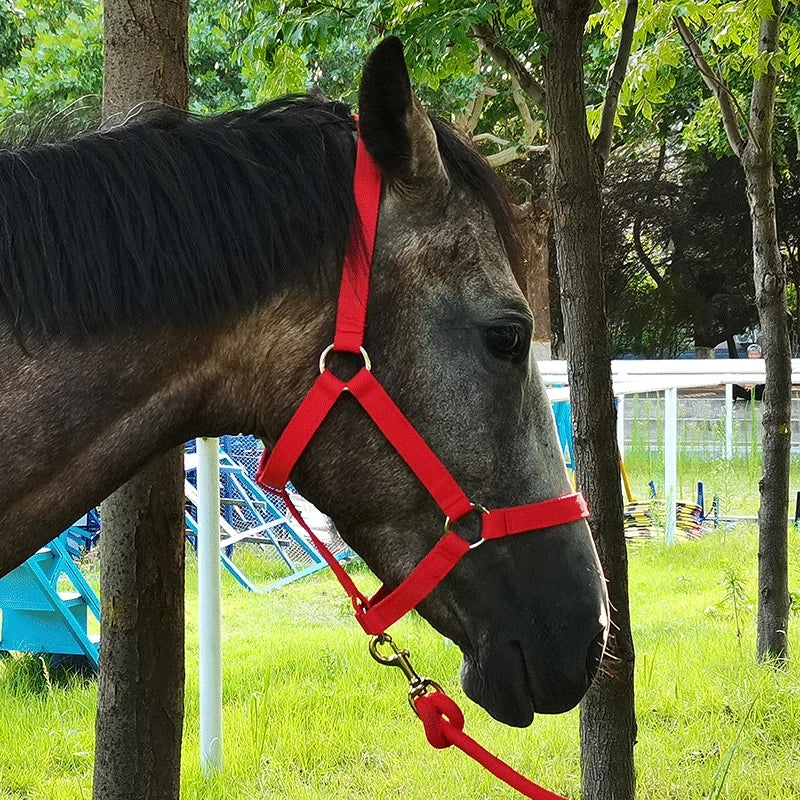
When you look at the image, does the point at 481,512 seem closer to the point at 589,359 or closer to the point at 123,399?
the point at 123,399

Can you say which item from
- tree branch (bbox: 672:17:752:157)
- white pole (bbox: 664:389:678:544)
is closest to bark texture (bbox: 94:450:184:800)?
tree branch (bbox: 672:17:752:157)

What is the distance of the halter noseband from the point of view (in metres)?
1.62

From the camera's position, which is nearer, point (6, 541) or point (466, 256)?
point (6, 541)

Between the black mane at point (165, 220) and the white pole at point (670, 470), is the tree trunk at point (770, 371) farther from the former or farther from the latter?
the white pole at point (670, 470)

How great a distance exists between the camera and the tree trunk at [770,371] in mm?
4340

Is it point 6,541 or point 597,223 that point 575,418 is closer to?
point 597,223

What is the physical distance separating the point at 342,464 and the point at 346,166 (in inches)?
21.3

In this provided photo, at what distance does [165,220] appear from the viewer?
63.6 inches

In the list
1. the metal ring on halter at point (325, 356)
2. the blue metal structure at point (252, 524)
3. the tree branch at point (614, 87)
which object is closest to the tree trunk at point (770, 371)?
the tree branch at point (614, 87)

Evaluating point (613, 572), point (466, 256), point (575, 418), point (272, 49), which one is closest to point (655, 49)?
point (272, 49)

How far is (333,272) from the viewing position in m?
1.66

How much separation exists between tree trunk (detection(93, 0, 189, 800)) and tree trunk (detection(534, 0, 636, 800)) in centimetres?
110

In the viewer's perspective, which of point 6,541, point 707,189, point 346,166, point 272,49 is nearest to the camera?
point 6,541

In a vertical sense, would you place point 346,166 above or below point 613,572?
above
